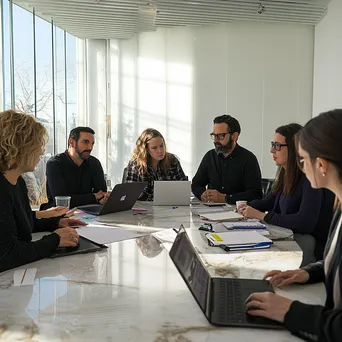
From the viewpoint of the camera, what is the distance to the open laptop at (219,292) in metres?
1.14

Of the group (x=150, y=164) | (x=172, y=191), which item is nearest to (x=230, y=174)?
(x=150, y=164)

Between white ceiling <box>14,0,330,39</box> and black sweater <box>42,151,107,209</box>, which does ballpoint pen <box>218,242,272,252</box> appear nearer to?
black sweater <box>42,151,107,209</box>

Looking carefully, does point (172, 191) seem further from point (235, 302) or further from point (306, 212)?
point (235, 302)

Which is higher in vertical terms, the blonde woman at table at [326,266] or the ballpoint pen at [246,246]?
the blonde woman at table at [326,266]

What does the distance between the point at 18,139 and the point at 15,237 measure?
15.5 inches

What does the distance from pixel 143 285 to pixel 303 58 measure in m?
5.48

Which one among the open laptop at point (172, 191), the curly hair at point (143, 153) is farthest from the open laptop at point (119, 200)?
the curly hair at point (143, 153)

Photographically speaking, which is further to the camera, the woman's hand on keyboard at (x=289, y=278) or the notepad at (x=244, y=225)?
the notepad at (x=244, y=225)

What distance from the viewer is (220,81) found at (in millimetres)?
6309

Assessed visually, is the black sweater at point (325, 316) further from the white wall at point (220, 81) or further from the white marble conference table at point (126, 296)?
the white wall at point (220, 81)

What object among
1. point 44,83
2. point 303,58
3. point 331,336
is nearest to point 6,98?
point 44,83

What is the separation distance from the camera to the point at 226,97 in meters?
6.32

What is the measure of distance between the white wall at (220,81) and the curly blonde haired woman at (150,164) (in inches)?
110

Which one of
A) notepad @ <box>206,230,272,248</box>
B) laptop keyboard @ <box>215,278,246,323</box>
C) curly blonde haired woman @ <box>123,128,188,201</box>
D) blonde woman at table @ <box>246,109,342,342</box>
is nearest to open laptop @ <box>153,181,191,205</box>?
curly blonde haired woman @ <box>123,128,188,201</box>
